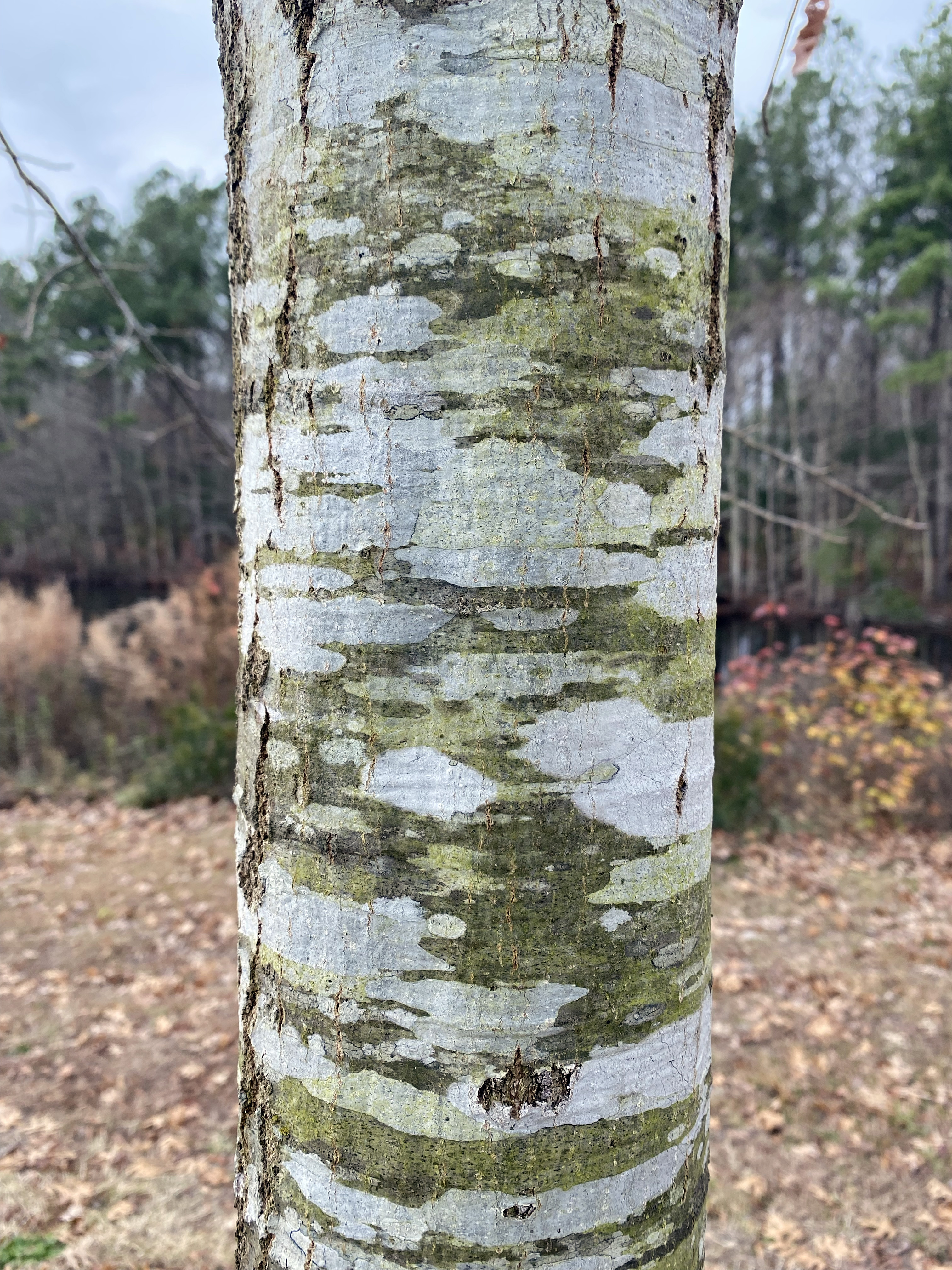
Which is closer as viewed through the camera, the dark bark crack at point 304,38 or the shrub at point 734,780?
the dark bark crack at point 304,38

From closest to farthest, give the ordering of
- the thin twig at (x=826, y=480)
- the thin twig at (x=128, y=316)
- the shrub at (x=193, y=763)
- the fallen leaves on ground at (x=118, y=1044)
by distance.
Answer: the thin twig at (x=128, y=316) < the thin twig at (x=826, y=480) < the fallen leaves on ground at (x=118, y=1044) < the shrub at (x=193, y=763)

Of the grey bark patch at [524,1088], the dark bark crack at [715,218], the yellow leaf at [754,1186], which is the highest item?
the dark bark crack at [715,218]

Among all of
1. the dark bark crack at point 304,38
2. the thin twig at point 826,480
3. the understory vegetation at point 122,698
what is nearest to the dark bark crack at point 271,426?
the dark bark crack at point 304,38

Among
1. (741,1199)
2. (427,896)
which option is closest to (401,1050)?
(427,896)

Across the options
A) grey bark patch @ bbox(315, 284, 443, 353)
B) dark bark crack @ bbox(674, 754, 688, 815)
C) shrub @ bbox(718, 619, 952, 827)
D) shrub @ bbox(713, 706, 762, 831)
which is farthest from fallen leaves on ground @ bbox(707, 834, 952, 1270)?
grey bark patch @ bbox(315, 284, 443, 353)

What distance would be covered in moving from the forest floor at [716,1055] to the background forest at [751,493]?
125 centimetres

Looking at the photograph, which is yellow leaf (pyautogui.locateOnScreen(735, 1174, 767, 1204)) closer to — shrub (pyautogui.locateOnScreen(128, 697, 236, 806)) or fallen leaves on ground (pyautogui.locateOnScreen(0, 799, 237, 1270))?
fallen leaves on ground (pyautogui.locateOnScreen(0, 799, 237, 1270))

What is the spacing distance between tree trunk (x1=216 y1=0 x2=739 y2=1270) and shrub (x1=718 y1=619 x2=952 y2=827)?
6205 millimetres

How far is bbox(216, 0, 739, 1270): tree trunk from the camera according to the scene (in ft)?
2.71

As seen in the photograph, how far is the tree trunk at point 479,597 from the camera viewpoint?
825mm

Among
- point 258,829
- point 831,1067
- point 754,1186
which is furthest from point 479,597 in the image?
point 831,1067

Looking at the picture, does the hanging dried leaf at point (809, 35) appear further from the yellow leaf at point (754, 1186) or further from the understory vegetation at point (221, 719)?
the understory vegetation at point (221, 719)

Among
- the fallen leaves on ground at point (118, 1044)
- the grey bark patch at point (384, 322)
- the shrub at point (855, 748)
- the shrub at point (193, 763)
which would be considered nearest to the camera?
the grey bark patch at point (384, 322)

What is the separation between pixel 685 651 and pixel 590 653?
5.8 inches
